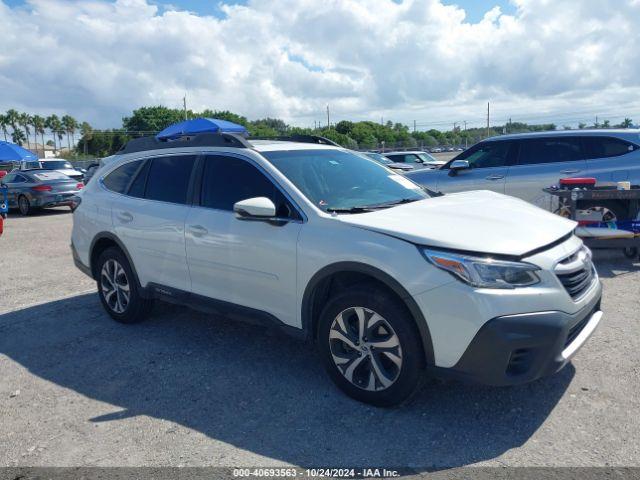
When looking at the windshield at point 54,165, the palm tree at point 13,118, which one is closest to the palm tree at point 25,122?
the palm tree at point 13,118

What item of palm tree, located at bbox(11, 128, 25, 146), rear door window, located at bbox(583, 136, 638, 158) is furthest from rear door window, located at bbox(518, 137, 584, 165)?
palm tree, located at bbox(11, 128, 25, 146)

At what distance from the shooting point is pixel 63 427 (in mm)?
3590

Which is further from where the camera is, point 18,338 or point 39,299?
point 39,299

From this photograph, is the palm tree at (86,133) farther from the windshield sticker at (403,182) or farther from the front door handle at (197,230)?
the windshield sticker at (403,182)

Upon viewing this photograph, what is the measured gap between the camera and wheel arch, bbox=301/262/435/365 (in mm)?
3293

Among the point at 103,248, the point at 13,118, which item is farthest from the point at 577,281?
the point at 13,118

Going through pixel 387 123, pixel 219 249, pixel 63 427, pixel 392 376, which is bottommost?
pixel 63 427

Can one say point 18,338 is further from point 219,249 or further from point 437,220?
point 437,220

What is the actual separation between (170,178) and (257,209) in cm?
157

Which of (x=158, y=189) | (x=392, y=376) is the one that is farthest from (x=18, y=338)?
(x=392, y=376)

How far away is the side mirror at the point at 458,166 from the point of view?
884cm

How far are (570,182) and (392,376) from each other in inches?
204

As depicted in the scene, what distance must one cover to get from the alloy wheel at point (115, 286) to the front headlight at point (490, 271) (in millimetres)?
3503

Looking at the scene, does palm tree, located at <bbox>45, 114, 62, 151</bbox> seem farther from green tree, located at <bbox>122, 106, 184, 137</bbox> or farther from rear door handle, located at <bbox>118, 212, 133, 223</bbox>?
rear door handle, located at <bbox>118, 212, 133, 223</bbox>
